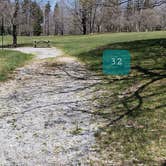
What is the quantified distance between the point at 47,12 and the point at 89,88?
92.6 metres

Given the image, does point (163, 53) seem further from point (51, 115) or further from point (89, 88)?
point (51, 115)

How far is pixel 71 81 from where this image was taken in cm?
1020

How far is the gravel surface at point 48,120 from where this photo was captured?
4965mm

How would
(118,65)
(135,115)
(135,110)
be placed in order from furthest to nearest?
(118,65) < (135,110) < (135,115)

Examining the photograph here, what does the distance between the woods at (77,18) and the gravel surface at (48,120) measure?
3.29 metres

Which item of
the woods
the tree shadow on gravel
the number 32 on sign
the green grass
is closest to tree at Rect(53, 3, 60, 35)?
the woods

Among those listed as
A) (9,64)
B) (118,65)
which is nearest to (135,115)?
(118,65)

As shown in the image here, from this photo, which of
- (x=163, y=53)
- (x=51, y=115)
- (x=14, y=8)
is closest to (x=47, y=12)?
(x=14, y=8)

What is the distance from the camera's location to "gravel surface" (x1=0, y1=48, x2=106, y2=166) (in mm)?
4965

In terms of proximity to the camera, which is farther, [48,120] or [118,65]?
[118,65]

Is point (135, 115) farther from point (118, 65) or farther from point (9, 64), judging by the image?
point (9, 64)

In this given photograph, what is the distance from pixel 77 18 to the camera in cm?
5844

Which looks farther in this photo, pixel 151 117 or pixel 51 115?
pixel 51 115

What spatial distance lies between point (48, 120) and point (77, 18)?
53.1 metres
